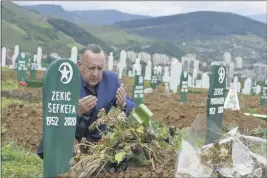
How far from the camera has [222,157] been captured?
12.2ft

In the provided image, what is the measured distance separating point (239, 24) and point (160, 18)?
2631 centimetres

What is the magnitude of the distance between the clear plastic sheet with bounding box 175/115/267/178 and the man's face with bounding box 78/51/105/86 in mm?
1822

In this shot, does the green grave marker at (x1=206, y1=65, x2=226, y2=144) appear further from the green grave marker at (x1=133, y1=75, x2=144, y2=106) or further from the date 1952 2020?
the green grave marker at (x1=133, y1=75, x2=144, y2=106)

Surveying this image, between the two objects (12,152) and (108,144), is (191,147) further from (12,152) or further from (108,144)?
(12,152)

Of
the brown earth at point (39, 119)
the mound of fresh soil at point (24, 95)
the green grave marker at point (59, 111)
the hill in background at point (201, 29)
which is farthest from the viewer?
the hill in background at point (201, 29)

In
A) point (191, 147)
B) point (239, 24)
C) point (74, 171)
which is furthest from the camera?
point (239, 24)

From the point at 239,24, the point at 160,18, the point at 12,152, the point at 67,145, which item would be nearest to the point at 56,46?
the point at 12,152

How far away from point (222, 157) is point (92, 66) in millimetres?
2186

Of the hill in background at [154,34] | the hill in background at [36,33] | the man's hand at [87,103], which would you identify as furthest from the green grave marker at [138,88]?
the hill in background at [36,33]

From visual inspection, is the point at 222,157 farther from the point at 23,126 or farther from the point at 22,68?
the point at 22,68

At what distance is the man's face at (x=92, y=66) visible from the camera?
5.64 meters

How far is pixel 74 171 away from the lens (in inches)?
162

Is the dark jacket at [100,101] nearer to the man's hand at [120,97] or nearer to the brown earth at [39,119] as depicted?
the man's hand at [120,97]

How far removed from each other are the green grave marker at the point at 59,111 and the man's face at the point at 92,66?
29.6 inches
